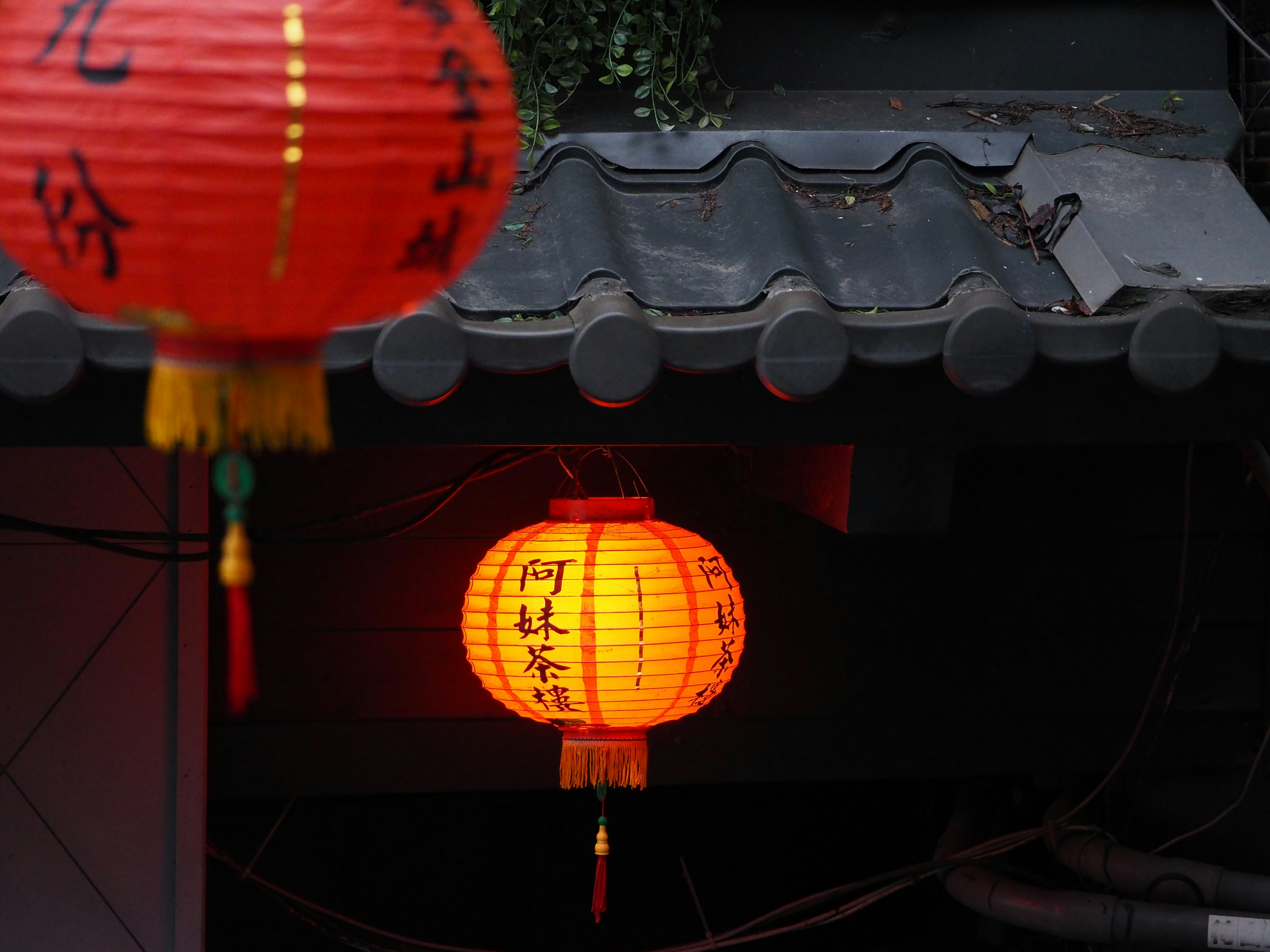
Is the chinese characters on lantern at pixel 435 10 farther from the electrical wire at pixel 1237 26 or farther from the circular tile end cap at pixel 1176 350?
the electrical wire at pixel 1237 26

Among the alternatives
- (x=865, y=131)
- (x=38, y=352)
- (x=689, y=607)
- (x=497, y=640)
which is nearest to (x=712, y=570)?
(x=689, y=607)

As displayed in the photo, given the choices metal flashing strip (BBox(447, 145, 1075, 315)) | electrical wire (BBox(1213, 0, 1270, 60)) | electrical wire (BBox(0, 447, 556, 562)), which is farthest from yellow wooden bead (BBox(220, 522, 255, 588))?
electrical wire (BBox(1213, 0, 1270, 60))

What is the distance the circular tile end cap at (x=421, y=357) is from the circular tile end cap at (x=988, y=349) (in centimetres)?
97

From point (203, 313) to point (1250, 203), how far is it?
2768 millimetres

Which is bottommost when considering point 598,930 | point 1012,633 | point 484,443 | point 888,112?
point 598,930

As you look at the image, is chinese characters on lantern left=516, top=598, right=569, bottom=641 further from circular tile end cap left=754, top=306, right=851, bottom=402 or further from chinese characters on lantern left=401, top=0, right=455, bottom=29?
chinese characters on lantern left=401, top=0, right=455, bottom=29

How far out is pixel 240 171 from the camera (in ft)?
4.86

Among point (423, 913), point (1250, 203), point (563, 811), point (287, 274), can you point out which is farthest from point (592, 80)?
point (423, 913)

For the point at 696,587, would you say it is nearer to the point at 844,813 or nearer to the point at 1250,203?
the point at 1250,203

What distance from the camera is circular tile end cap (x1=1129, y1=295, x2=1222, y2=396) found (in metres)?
2.44

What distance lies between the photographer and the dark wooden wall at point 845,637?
4531mm

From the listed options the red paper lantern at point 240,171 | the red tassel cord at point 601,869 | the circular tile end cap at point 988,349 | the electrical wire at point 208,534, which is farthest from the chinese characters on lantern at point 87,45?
the red tassel cord at point 601,869

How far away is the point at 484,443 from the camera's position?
268 cm

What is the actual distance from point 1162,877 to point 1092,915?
283 millimetres
